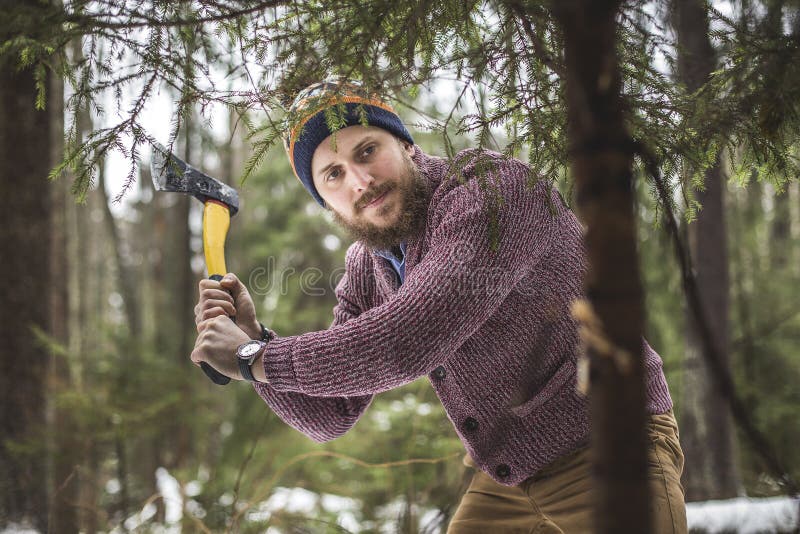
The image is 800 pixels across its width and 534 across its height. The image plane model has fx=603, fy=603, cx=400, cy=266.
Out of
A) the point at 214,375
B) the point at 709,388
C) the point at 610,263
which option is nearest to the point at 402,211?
the point at 214,375

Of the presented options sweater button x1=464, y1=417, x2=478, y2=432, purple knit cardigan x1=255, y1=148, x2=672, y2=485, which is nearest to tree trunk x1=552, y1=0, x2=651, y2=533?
purple knit cardigan x1=255, y1=148, x2=672, y2=485

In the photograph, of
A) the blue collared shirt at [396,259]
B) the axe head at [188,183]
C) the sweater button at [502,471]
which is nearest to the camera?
the sweater button at [502,471]

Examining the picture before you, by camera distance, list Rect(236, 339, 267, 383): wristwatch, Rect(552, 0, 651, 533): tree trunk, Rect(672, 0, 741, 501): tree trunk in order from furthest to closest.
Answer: Rect(672, 0, 741, 501): tree trunk
Rect(236, 339, 267, 383): wristwatch
Rect(552, 0, 651, 533): tree trunk

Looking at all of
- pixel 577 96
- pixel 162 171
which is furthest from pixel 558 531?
pixel 162 171

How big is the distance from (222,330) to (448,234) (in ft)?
2.50

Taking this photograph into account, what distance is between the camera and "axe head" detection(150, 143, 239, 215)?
2.17m

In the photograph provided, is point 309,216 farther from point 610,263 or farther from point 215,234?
point 610,263

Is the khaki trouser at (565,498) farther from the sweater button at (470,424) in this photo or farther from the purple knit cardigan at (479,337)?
the sweater button at (470,424)

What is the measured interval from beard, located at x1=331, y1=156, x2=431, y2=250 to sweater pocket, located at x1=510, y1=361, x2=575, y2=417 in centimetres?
66

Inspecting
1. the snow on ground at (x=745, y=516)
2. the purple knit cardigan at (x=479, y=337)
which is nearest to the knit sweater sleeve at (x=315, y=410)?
the purple knit cardigan at (x=479, y=337)

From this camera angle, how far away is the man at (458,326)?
5.32 ft

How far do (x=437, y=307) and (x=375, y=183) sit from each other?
31.5 inches

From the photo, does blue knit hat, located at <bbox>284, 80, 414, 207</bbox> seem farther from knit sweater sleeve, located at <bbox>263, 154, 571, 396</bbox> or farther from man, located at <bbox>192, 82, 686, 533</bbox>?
knit sweater sleeve, located at <bbox>263, 154, 571, 396</bbox>

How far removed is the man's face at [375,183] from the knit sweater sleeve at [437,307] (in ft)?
1.15
